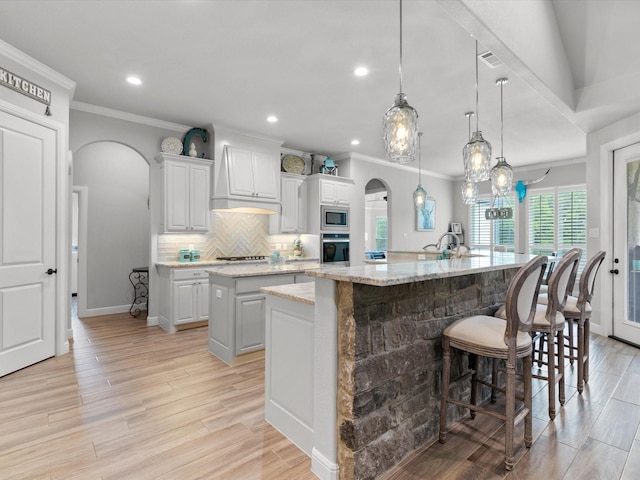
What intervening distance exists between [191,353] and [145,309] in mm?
2801

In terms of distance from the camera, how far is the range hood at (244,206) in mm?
4996

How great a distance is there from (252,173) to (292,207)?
1.01m

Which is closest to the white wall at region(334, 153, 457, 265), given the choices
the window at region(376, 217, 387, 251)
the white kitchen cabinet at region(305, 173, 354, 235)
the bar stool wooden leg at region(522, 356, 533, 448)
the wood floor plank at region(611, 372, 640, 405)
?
the white kitchen cabinet at region(305, 173, 354, 235)

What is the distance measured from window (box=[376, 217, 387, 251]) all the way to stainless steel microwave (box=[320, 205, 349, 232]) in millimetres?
5330

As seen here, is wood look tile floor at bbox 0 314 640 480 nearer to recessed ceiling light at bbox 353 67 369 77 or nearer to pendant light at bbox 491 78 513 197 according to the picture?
pendant light at bbox 491 78 513 197

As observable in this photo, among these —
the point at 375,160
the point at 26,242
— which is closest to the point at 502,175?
the point at 375,160

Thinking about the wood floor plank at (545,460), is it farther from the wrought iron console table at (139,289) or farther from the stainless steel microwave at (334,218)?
the wrought iron console table at (139,289)

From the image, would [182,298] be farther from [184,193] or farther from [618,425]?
[618,425]

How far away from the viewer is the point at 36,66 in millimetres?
3201

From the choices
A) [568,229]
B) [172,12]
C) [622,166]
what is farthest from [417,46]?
[568,229]

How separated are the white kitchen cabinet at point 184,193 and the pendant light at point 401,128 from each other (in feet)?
11.3

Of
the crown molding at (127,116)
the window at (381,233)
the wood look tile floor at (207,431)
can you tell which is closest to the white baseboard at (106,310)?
the wood look tile floor at (207,431)

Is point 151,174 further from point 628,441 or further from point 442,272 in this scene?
point 628,441

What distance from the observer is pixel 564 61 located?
10.5ft
